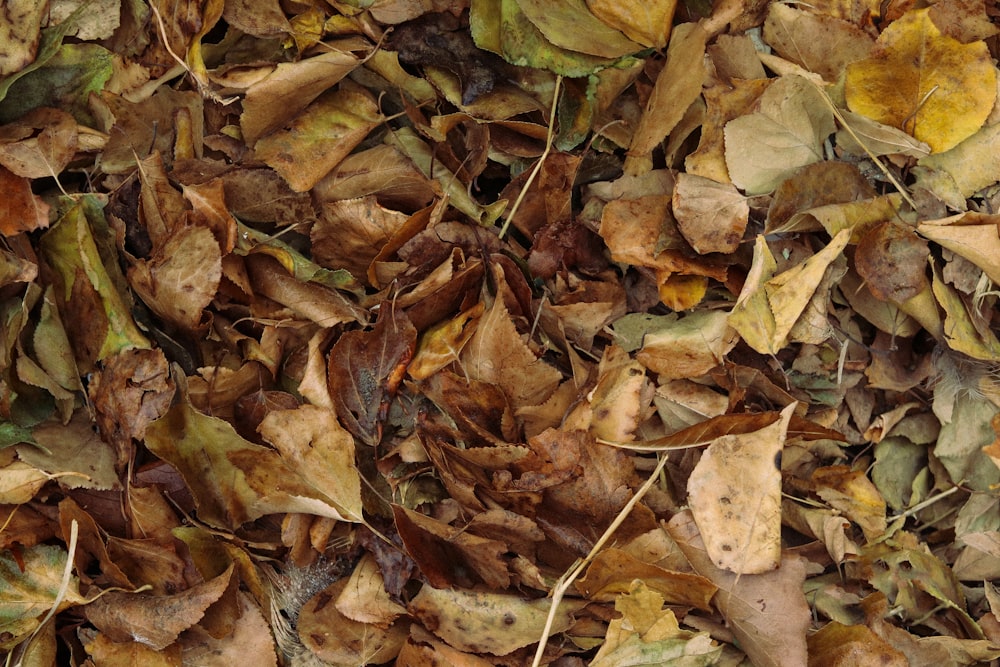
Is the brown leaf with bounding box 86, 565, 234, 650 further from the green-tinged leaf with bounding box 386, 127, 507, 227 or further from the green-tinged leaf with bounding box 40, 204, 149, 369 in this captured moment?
the green-tinged leaf with bounding box 386, 127, 507, 227

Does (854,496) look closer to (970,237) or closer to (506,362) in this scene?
(970,237)

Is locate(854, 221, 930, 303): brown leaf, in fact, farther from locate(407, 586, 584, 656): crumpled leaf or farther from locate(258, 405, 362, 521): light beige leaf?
locate(258, 405, 362, 521): light beige leaf

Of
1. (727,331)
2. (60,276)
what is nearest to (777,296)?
(727,331)

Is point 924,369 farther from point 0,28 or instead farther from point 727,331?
point 0,28

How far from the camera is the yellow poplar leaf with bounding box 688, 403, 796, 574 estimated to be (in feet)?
2.86

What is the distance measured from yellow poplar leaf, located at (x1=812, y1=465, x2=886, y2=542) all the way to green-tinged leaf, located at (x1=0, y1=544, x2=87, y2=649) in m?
0.78

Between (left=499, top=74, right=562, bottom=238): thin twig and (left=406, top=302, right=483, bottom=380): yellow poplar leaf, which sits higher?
(left=499, top=74, right=562, bottom=238): thin twig

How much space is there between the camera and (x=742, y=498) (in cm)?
88

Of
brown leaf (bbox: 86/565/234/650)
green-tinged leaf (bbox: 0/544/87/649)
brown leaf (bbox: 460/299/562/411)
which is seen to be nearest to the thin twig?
brown leaf (bbox: 460/299/562/411)

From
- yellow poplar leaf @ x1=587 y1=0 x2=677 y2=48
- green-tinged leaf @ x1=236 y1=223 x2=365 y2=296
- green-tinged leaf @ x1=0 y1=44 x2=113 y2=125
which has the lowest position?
green-tinged leaf @ x1=236 y1=223 x2=365 y2=296

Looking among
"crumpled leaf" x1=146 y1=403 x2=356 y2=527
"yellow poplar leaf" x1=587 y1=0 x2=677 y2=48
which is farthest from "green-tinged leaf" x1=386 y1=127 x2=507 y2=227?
"crumpled leaf" x1=146 y1=403 x2=356 y2=527

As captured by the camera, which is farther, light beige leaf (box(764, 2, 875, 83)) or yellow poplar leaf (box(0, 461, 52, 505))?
light beige leaf (box(764, 2, 875, 83))

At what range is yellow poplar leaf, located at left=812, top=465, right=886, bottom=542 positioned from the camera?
38.0 inches

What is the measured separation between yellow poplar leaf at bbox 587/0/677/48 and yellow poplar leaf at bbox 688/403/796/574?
422 mm
